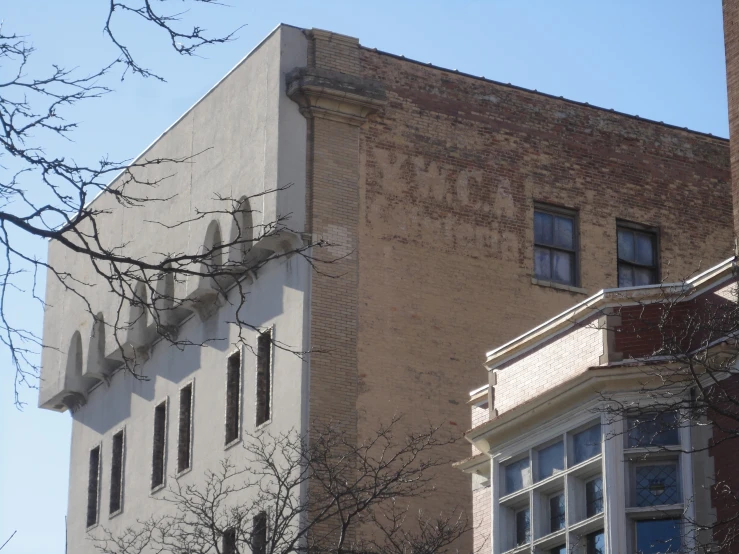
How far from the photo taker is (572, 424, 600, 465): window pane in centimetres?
1927

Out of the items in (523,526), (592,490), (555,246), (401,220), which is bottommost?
(523,526)

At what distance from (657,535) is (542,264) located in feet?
42.9

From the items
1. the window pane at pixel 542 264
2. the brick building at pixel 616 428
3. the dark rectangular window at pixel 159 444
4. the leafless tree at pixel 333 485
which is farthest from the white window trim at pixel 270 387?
the brick building at pixel 616 428

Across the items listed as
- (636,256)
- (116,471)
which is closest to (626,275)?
(636,256)

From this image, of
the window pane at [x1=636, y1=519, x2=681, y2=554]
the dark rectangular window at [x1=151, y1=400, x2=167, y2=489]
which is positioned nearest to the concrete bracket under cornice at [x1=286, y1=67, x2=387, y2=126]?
the dark rectangular window at [x1=151, y1=400, x2=167, y2=489]

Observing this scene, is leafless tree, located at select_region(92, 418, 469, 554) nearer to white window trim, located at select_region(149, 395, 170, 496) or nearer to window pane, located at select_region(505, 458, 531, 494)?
white window trim, located at select_region(149, 395, 170, 496)

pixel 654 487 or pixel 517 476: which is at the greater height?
pixel 517 476

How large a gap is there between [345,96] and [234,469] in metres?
7.20

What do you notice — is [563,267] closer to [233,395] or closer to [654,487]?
[233,395]

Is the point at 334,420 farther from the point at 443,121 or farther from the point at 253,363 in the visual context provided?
the point at 443,121

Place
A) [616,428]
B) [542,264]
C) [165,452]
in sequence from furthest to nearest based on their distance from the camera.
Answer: [165,452] → [542,264] → [616,428]

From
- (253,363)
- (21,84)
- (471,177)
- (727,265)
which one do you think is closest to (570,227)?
(471,177)

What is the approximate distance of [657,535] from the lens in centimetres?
1841

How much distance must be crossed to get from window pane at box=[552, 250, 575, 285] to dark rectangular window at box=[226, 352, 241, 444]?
643cm
